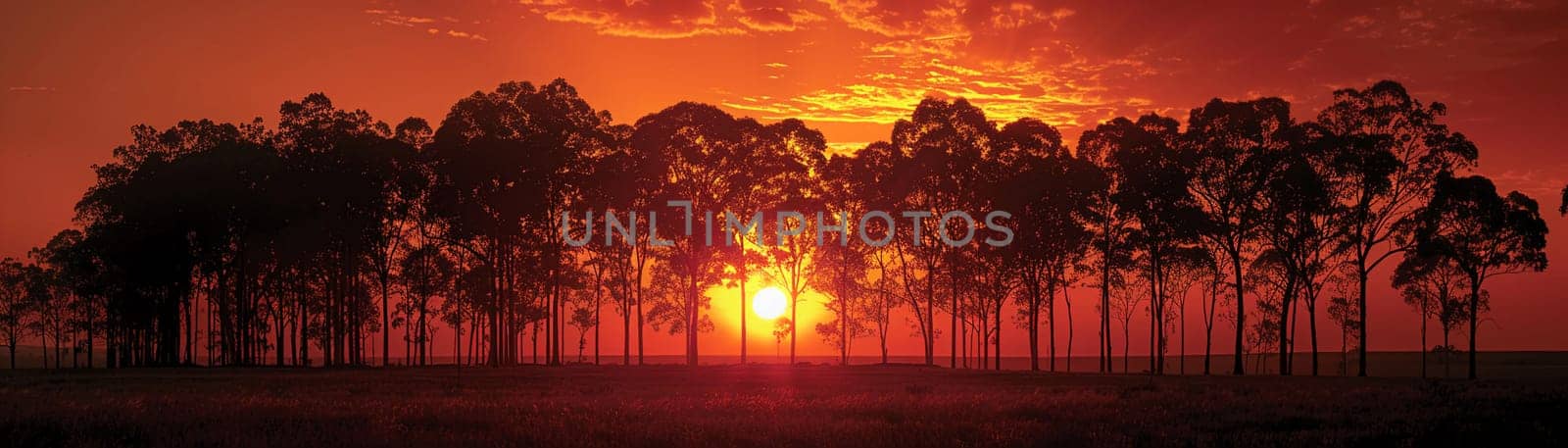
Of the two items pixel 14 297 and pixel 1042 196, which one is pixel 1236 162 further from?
pixel 14 297

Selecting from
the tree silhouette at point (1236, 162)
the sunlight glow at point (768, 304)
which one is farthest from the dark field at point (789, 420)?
the sunlight glow at point (768, 304)

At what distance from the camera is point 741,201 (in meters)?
69.4

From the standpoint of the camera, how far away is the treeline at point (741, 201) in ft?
202

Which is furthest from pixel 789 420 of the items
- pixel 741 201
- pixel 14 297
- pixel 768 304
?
pixel 14 297

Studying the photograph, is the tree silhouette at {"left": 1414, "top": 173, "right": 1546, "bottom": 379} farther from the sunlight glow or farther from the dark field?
the sunlight glow

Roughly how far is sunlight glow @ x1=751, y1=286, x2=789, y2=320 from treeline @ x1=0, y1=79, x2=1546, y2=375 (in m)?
16.2

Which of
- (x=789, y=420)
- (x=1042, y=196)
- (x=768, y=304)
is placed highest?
(x=1042, y=196)

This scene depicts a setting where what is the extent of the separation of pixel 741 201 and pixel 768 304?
28.3m

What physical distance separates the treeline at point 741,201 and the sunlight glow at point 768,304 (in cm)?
1621

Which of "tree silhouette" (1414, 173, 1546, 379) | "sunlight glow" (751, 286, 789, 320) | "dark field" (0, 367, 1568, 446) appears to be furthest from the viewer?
"sunlight glow" (751, 286, 789, 320)

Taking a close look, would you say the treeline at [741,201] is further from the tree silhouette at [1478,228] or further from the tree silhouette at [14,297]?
the tree silhouette at [14,297]

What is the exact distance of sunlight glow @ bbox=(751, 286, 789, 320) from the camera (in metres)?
94.8

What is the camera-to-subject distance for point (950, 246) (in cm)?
7106

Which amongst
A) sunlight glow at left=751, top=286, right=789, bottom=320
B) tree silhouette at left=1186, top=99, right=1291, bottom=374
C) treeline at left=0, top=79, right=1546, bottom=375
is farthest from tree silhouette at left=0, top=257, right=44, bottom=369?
tree silhouette at left=1186, top=99, right=1291, bottom=374
